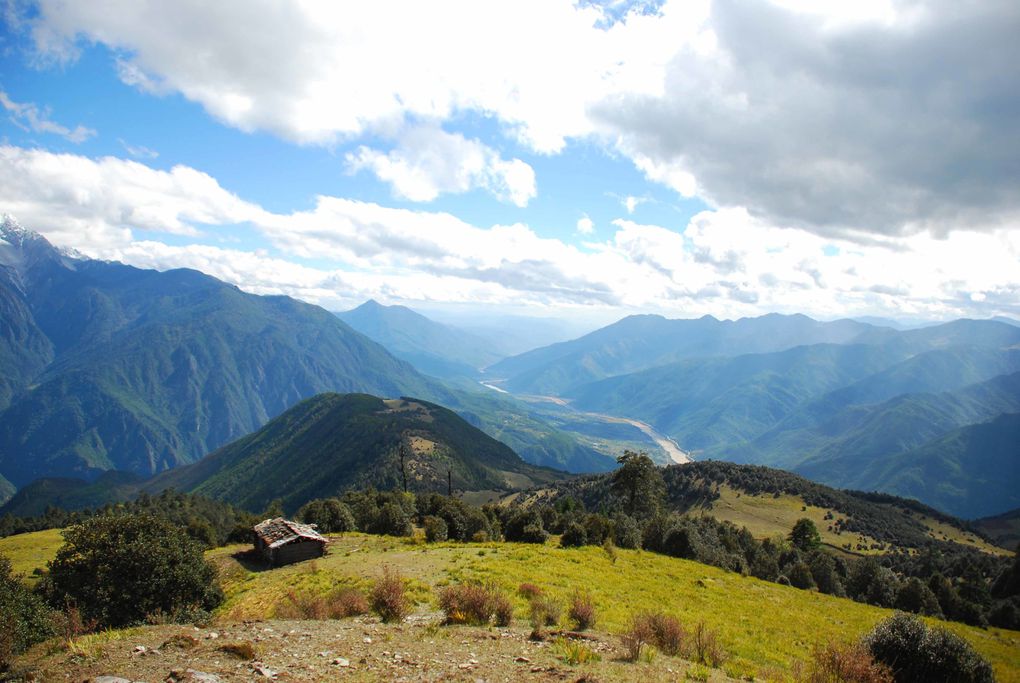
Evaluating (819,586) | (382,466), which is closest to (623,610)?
(819,586)

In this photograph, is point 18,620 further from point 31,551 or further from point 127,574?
point 31,551

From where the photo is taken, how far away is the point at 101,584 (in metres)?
21.0

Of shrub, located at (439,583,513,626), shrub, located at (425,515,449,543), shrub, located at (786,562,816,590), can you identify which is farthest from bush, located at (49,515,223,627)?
shrub, located at (786,562,816,590)

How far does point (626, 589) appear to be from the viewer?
26.5 metres

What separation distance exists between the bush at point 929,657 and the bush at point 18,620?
23.2 metres

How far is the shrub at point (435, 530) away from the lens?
40094mm

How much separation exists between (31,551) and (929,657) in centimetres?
8451

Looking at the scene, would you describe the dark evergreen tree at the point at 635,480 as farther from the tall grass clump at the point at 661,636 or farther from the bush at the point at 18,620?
the bush at the point at 18,620

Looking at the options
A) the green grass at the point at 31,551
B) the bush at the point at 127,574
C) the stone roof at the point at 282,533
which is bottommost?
the green grass at the point at 31,551

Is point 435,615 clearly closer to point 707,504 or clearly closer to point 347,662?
point 347,662

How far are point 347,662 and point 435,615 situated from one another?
19.1 ft

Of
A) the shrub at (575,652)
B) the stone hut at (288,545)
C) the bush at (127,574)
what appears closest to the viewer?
the shrub at (575,652)

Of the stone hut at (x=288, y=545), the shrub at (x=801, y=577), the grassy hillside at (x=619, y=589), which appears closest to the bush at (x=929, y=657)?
the grassy hillside at (x=619, y=589)

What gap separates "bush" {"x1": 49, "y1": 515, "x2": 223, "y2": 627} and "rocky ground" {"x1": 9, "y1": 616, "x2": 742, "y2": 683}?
7.63 metres
